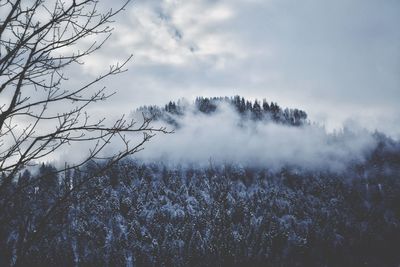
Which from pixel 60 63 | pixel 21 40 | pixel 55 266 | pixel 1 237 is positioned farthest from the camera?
pixel 55 266

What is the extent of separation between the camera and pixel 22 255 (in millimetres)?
3621

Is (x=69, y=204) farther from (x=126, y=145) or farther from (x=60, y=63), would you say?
(x=60, y=63)

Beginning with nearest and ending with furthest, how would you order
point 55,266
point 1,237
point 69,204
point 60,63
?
point 1,237 < point 69,204 < point 60,63 < point 55,266

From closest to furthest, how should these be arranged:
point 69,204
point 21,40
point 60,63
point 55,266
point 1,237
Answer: point 1,237 < point 69,204 < point 21,40 < point 60,63 < point 55,266

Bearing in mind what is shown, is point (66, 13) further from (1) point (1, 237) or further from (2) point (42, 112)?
(1) point (1, 237)

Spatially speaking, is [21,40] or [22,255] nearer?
[22,255]

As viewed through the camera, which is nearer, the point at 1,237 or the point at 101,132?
the point at 1,237

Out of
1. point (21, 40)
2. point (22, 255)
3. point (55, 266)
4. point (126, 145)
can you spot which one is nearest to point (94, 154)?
point (126, 145)

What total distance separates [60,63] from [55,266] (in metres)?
179

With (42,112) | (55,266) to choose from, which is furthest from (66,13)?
(55,266)

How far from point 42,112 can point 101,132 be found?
0.73 m

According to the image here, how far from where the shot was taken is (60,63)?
16.2ft

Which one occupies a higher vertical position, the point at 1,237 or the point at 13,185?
the point at 13,185

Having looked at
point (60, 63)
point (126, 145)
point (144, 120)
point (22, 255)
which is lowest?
point (22, 255)
